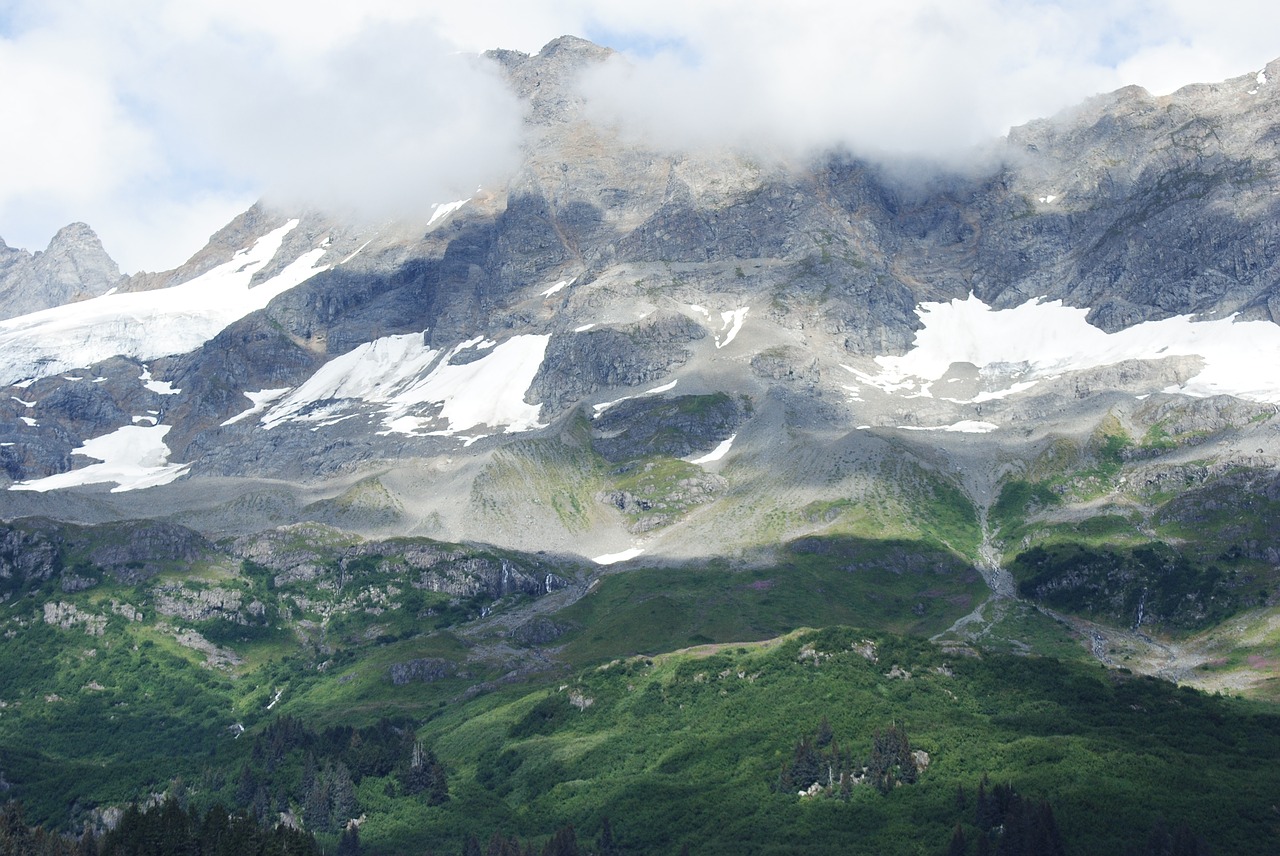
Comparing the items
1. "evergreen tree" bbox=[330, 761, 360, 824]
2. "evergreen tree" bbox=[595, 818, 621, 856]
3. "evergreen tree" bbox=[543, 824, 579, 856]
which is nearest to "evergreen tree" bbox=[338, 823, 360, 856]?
"evergreen tree" bbox=[330, 761, 360, 824]

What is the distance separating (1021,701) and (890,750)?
24860 mm

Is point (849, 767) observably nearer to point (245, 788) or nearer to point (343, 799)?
point (343, 799)

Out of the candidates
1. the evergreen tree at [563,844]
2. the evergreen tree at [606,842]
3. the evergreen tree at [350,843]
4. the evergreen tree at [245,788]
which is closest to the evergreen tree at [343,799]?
the evergreen tree at [350,843]

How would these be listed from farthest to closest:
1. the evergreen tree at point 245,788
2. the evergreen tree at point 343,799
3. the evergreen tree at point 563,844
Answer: the evergreen tree at point 245,788, the evergreen tree at point 343,799, the evergreen tree at point 563,844

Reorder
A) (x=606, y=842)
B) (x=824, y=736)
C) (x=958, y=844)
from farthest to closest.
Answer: (x=824, y=736)
(x=606, y=842)
(x=958, y=844)

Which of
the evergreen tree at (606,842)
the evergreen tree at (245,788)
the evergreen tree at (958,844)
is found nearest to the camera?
the evergreen tree at (958,844)

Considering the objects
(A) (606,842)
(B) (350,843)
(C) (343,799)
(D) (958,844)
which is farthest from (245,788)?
(D) (958,844)

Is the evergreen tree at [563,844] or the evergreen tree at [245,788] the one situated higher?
the evergreen tree at [245,788]

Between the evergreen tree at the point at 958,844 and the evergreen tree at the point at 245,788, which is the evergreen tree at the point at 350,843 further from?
the evergreen tree at the point at 958,844

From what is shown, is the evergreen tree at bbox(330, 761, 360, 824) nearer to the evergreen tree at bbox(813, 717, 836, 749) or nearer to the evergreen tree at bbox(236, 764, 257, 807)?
the evergreen tree at bbox(236, 764, 257, 807)

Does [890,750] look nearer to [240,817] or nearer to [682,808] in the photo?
[682,808]

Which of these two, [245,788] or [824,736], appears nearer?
[824,736]

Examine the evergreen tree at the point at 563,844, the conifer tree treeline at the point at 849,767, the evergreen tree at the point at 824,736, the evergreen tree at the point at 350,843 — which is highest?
the evergreen tree at the point at 824,736

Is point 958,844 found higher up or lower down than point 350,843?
higher up
